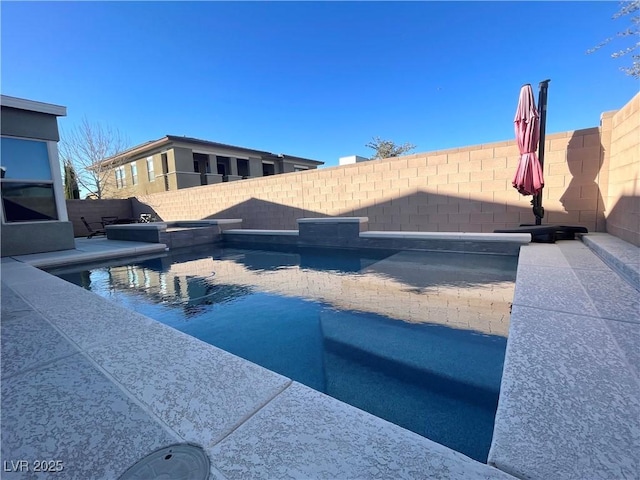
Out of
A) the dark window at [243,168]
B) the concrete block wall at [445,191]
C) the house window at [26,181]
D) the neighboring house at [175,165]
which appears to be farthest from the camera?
the dark window at [243,168]

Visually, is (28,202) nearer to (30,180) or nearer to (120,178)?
(30,180)

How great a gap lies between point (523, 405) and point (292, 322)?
204 centimetres

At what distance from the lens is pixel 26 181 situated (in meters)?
7.00

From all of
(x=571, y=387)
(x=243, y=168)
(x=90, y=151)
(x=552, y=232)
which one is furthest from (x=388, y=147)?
(x=571, y=387)

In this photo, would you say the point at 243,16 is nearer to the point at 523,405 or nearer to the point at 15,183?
the point at 15,183

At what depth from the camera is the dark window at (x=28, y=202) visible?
269 inches

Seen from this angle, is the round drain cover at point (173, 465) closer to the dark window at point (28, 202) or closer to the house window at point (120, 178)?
the dark window at point (28, 202)

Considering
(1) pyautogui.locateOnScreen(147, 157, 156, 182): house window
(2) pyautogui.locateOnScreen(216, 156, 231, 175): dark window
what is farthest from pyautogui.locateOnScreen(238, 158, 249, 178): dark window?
(1) pyautogui.locateOnScreen(147, 157, 156, 182): house window

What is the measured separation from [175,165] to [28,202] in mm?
11537

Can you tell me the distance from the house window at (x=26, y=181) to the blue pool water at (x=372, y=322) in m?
2.83

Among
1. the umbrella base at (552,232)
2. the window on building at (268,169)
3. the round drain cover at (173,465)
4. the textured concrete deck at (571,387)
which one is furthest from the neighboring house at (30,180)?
the window on building at (268,169)

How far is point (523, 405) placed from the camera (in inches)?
44.6

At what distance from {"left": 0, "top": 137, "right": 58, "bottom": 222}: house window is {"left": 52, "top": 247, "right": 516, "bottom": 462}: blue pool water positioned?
9.27ft

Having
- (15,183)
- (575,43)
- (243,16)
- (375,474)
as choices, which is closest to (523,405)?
(375,474)
